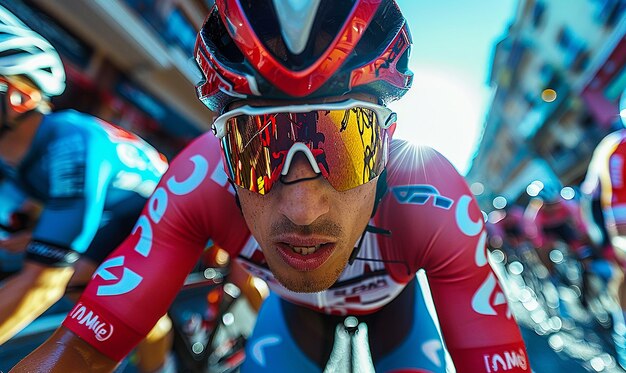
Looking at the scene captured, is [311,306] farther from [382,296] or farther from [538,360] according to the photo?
[538,360]

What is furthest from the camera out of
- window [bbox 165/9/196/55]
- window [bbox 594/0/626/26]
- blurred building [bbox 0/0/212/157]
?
window [bbox 594/0/626/26]

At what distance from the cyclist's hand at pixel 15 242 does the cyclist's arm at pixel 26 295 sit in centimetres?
102

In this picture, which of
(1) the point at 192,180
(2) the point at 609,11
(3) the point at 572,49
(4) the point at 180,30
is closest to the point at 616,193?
(1) the point at 192,180

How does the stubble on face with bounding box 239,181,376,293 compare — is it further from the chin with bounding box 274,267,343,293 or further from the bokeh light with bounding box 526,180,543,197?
the bokeh light with bounding box 526,180,543,197

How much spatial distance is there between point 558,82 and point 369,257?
19555mm

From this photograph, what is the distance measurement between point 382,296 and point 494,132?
34.6m

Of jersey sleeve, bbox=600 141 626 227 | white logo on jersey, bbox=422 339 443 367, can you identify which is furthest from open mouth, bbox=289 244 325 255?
jersey sleeve, bbox=600 141 626 227

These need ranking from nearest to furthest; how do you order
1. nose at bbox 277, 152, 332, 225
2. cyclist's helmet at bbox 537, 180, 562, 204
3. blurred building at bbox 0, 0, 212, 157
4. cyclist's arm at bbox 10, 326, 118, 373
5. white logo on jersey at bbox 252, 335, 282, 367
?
1. nose at bbox 277, 152, 332, 225
2. cyclist's arm at bbox 10, 326, 118, 373
3. white logo on jersey at bbox 252, 335, 282, 367
4. cyclist's helmet at bbox 537, 180, 562, 204
5. blurred building at bbox 0, 0, 212, 157

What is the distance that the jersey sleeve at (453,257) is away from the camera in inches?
39.3

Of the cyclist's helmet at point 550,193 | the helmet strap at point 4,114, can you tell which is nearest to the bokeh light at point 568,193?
the cyclist's helmet at point 550,193

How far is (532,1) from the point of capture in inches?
757

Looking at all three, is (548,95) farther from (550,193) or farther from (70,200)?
(70,200)

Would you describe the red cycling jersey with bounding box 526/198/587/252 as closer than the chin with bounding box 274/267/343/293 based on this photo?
No

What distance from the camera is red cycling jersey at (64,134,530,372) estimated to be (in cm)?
103
